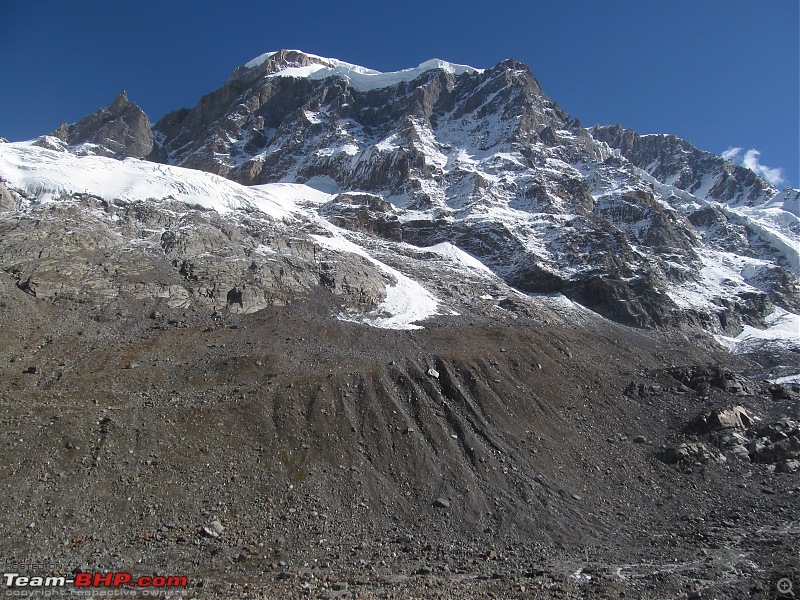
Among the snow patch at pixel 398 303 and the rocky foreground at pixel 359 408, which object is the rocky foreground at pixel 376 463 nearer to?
the rocky foreground at pixel 359 408

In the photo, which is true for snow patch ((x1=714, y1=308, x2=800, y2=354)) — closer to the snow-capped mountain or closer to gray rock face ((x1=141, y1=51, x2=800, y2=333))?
the snow-capped mountain

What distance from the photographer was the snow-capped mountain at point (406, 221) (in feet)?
248

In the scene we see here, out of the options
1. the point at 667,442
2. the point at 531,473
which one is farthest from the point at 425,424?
the point at 667,442

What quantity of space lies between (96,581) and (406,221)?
109122mm

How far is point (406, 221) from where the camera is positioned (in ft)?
419

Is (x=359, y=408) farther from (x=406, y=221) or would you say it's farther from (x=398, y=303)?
(x=406, y=221)

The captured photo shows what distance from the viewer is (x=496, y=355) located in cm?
5859

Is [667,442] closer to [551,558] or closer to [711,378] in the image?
[711,378]

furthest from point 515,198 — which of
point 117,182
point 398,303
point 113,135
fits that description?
point 113,135

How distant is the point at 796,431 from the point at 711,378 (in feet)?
38.0

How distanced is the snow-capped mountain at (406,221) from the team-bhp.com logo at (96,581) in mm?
41158

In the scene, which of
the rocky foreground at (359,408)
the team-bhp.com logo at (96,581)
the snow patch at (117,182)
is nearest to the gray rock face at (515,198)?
the rocky foreground at (359,408)

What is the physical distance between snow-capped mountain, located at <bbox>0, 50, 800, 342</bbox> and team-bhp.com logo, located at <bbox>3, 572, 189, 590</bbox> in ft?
135

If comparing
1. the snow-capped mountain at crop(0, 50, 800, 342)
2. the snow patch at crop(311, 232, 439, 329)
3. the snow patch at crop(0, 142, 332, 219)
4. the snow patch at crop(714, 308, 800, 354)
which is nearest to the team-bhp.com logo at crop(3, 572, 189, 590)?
the snow-capped mountain at crop(0, 50, 800, 342)
